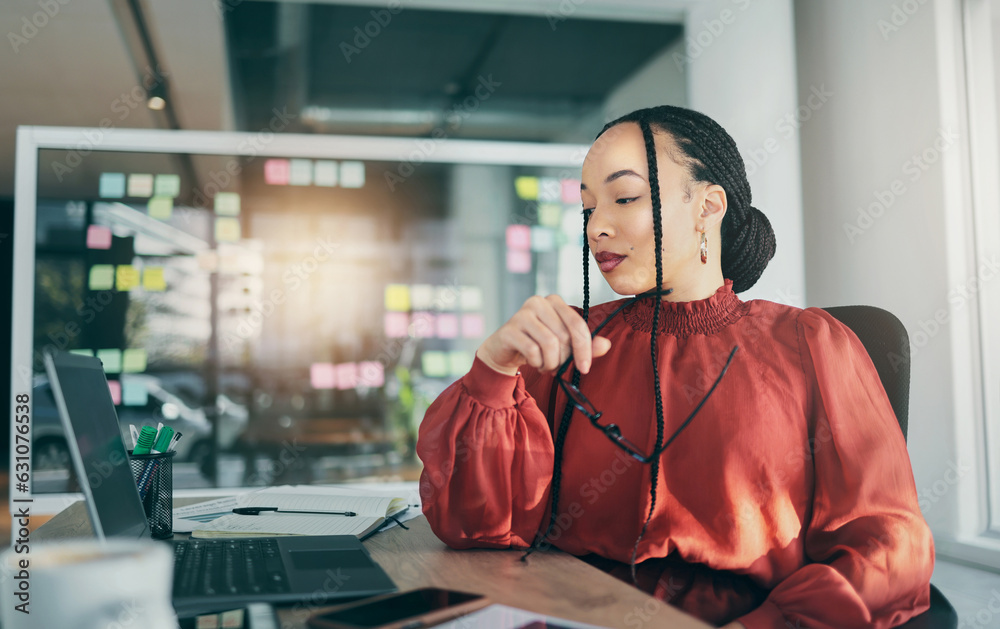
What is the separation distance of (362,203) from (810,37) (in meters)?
3.45

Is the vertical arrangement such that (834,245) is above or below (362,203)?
below

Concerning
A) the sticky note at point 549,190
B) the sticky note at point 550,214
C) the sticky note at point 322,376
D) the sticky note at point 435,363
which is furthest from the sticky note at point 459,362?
the sticky note at point 322,376

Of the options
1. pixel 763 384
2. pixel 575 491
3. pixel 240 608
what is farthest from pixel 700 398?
pixel 240 608

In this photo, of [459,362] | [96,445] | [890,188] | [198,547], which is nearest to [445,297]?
[459,362]

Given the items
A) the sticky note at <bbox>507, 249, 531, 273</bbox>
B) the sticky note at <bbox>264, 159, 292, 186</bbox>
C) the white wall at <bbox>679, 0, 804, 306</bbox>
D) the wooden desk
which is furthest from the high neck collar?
the sticky note at <bbox>264, 159, 292, 186</bbox>

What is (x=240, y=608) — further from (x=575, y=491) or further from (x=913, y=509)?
(x=913, y=509)

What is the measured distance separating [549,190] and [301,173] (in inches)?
87.7

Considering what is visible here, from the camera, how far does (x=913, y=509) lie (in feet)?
2.92

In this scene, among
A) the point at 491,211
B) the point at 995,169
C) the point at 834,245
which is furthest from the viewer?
the point at 491,211

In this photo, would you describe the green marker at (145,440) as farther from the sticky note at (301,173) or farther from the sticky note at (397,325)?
the sticky note at (301,173)

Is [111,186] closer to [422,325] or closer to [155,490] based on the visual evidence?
[422,325]

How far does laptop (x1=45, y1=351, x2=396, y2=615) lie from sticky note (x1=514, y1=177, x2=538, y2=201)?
8.56ft

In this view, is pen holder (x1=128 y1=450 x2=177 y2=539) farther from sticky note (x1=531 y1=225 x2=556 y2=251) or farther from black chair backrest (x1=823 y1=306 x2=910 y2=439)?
sticky note (x1=531 y1=225 x2=556 y2=251)

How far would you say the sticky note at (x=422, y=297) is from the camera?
4453 mm
